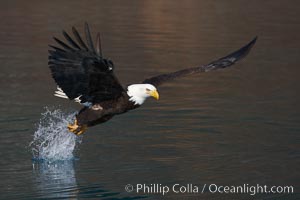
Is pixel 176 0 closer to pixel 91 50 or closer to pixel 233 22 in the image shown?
pixel 233 22

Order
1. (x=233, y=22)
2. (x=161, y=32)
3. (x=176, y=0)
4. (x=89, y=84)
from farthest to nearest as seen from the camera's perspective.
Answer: (x=176, y=0) → (x=233, y=22) → (x=161, y=32) → (x=89, y=84)

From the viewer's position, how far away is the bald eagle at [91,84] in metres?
6.82

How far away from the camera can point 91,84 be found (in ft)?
23.7

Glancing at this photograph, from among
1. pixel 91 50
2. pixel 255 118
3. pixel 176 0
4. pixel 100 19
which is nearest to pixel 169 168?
pixel 91 50

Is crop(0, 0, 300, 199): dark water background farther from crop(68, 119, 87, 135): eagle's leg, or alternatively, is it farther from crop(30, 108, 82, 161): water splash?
crop(68, 119, 87, 135): eagle's leg

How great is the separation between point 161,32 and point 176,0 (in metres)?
3.78

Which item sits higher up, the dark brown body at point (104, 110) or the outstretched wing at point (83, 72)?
the outstretched wing at point (83, 72)

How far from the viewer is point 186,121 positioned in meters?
9.17

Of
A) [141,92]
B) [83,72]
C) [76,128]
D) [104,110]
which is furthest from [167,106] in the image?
[83,72]

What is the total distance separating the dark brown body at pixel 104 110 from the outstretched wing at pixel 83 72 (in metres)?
0.05

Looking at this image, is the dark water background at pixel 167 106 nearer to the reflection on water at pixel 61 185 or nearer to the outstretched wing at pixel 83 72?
the reflection on water at pixel 61 185

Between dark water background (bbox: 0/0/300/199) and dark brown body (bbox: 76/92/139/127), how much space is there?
1.25 feet

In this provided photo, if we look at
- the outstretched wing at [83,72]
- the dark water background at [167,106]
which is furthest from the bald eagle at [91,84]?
the dark water background at [167,106]

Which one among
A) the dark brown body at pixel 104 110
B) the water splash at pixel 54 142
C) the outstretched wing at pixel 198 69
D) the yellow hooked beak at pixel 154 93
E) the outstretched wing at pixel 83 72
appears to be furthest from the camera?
the water splash at pixel 54 142
